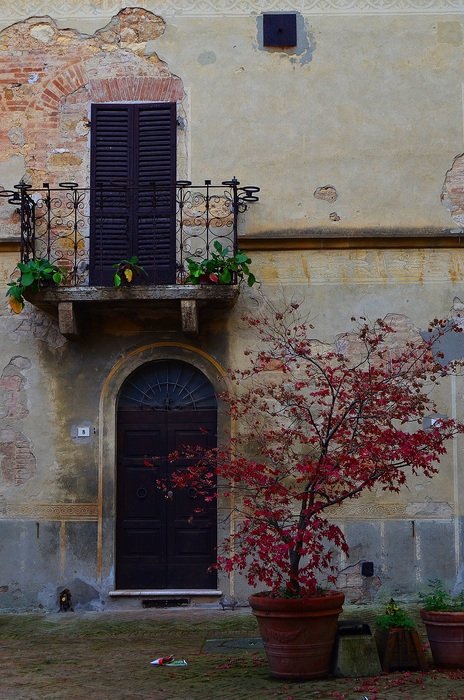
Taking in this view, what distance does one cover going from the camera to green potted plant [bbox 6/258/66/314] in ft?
37.0

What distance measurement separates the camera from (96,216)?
475 inches

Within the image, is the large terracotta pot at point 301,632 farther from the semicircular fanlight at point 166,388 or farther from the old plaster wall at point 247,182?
the semicircular fanlight at point 166,388

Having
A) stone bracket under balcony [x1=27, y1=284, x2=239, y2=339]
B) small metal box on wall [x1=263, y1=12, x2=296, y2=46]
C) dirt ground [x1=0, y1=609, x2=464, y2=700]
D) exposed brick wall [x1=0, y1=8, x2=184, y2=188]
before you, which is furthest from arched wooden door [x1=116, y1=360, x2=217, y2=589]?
small metal box on wall [x1=263, y1=12, x2=296, y2=46]

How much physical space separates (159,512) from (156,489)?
259 mm

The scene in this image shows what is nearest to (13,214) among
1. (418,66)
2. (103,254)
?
(103,254)

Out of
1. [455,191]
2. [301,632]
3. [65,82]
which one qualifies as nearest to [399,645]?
[301,632]

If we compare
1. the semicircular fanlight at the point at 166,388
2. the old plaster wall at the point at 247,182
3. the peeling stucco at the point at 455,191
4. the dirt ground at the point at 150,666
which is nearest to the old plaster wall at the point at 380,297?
the old plaster wall at the point at 247,182

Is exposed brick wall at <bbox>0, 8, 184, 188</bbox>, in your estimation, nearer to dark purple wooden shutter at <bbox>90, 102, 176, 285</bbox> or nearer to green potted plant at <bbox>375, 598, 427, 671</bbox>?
dark purple wooden shutter at <bbox>90, 102, 176, 285</bbox>

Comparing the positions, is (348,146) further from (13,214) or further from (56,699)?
(56,699)

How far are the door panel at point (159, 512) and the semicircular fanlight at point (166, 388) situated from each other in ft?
0.30

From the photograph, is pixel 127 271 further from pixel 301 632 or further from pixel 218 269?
pixel 301 632

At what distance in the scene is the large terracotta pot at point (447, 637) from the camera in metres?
8.30

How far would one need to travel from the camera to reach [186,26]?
12.4 m

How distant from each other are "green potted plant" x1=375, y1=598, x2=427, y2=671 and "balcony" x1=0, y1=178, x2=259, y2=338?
4.70m
